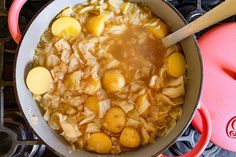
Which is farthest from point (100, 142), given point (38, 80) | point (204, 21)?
point (204, 21)

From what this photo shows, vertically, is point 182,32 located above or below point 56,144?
above

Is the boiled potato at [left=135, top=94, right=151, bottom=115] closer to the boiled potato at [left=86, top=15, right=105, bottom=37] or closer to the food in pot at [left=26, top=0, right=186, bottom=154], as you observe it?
the food in pot at [left=26, top=0, right=186, bottom=154]

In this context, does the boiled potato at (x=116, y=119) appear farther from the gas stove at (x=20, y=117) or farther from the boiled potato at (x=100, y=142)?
the gas stove at (x=20, y=117)

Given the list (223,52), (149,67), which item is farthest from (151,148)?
(223,52)

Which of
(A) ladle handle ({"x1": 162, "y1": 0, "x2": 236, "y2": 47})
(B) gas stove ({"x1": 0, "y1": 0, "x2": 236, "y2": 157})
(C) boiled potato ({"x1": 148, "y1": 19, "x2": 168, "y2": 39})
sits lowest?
(B) gas stove ({"x1": 0, "y1": 0, "x2": 236, "y2": 157})

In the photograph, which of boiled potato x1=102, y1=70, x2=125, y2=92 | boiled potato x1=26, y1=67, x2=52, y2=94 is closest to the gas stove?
boiled potato x1=26, y1=67, x2=52, y2=94

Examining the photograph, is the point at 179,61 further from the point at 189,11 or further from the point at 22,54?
the point at 22,54
